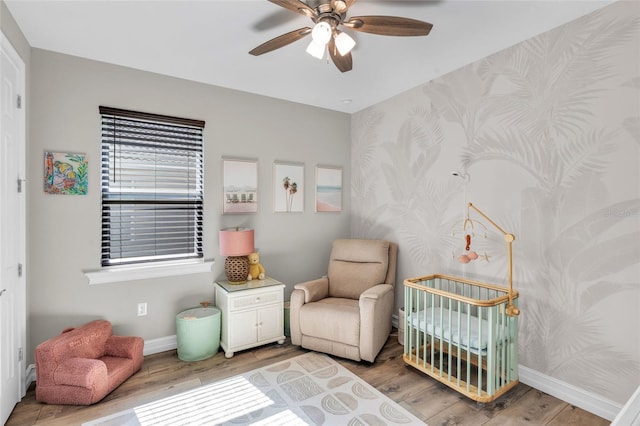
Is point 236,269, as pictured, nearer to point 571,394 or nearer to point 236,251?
point 236,251

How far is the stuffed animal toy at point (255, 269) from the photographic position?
10.8ft

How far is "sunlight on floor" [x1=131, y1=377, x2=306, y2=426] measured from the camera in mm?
2053

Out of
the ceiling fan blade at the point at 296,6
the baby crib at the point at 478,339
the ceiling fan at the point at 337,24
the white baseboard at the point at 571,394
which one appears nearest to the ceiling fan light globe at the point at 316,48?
the ceiling fan at the point at 337,24

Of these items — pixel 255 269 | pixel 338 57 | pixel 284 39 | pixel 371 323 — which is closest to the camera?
pixel 284 39

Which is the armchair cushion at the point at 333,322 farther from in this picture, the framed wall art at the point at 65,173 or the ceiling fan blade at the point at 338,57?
the framed wall art at the point at 65,173

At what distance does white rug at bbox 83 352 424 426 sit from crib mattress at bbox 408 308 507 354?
23.5 inches

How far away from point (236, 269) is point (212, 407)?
123 centimetres

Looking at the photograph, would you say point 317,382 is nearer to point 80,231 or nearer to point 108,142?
point 80,231

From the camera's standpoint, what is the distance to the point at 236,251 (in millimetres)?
3035

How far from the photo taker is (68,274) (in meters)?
2.62

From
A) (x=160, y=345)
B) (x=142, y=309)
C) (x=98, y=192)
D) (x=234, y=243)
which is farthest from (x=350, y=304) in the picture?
(x=98, y=192)

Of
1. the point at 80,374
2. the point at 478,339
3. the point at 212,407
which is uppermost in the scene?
the point at 478,339

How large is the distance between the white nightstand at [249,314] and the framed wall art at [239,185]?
786 mm

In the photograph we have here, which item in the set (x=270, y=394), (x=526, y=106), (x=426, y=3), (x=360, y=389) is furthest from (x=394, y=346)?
(x=426, y=3)
